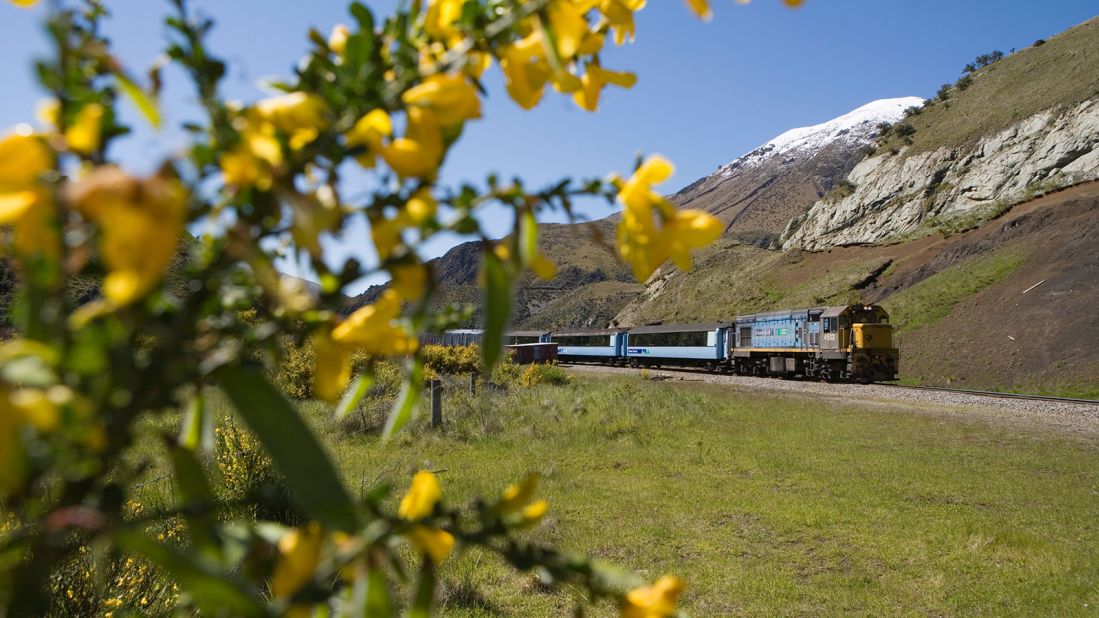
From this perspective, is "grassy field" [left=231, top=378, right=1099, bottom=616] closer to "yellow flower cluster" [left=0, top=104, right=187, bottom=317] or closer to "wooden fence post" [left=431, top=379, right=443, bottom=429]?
"wooden fence post" [left=431, top=379, right=443, bottom=429]

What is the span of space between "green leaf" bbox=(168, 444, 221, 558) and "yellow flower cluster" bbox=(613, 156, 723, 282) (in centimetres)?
36

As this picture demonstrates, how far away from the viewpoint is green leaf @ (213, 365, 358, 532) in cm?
43

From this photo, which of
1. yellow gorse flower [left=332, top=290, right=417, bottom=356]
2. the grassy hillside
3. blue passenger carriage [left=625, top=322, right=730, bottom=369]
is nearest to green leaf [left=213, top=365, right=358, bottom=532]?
yellow gorse flower [left=332, top=290, right=417, bottom=356]

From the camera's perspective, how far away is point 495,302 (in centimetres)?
50

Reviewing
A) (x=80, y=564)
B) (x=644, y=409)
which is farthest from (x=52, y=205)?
(x=644, y=409)

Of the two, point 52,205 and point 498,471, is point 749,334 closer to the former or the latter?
point 498,471

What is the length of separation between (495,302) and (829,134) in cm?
15690

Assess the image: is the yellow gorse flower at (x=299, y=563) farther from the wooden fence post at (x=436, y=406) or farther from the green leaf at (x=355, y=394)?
the wooden fence post at (x=436, y=406)

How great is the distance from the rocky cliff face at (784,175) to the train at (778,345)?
48972 mm

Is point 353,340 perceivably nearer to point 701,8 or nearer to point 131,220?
point 131,220

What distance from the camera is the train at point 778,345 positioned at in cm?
1875

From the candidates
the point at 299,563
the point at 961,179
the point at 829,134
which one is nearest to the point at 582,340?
the point at 961,179

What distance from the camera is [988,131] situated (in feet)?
104

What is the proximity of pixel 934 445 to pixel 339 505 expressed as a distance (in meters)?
9.83
